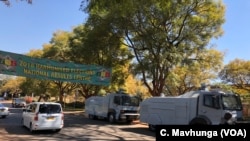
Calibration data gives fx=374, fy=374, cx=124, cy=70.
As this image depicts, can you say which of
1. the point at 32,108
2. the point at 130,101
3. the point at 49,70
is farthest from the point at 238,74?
the point at 32,108

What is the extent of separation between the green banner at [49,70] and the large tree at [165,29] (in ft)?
13.7

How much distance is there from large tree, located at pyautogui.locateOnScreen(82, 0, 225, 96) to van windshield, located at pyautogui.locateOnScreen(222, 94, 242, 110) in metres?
11.8

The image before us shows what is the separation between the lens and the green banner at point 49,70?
88.6ft

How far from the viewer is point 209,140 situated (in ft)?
16.1

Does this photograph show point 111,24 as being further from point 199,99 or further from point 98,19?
point 199,99

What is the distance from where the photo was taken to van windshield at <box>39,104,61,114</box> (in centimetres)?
1995

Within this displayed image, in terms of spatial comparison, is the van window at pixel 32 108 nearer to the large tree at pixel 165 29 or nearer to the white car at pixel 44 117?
the white car at pixel 44 117

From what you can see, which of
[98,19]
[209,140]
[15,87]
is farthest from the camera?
[15,87]

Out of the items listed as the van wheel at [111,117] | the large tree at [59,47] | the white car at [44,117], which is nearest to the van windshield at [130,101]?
the van wheel at [111,117]

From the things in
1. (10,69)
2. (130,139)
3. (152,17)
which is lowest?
(130,139)

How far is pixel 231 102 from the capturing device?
1927 centimetres

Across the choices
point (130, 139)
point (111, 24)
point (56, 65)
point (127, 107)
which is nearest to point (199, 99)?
point (130, 139)

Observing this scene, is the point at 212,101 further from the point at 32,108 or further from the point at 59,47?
the point at 59,47

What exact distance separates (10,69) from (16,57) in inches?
38.1
